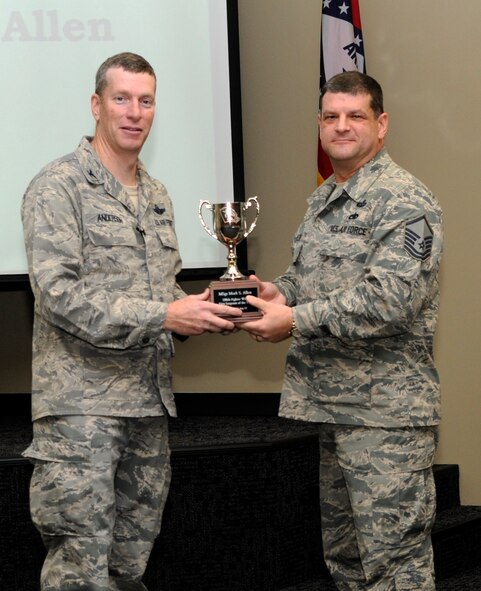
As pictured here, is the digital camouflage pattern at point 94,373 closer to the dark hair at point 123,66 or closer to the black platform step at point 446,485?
the dark hair at point 123,66

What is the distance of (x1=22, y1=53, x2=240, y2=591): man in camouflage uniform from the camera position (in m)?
2.55

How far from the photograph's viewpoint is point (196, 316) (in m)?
2.63

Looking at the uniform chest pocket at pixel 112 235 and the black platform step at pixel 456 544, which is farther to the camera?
the black platform step at pixel 456 544

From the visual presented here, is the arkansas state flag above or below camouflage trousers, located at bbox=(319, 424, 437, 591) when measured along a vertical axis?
above

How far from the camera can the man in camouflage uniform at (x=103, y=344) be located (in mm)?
2551

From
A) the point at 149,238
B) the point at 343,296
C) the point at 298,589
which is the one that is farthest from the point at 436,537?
the point at 149,238

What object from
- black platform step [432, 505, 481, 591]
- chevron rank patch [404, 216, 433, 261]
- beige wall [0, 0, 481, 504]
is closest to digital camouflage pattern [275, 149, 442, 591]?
chevron rank patch [404, 216, 433, 261]

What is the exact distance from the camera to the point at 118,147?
270 centimetres

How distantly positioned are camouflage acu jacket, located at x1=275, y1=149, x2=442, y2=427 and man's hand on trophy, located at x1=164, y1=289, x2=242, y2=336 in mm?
210

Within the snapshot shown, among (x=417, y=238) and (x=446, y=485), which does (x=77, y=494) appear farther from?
(x=446, y=485)

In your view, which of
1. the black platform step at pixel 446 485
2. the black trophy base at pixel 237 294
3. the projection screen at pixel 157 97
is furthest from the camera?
the black platform step at pixel 446 485

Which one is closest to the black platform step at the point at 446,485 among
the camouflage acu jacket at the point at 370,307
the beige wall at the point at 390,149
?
the beige wall at the point at 390,149

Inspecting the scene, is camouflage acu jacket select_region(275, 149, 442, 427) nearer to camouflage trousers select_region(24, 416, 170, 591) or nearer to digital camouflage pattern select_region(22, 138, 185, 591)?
digital camouflage pattern select_region(22, 138, 185, 591)

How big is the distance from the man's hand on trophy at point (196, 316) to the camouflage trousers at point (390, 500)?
45 cm
